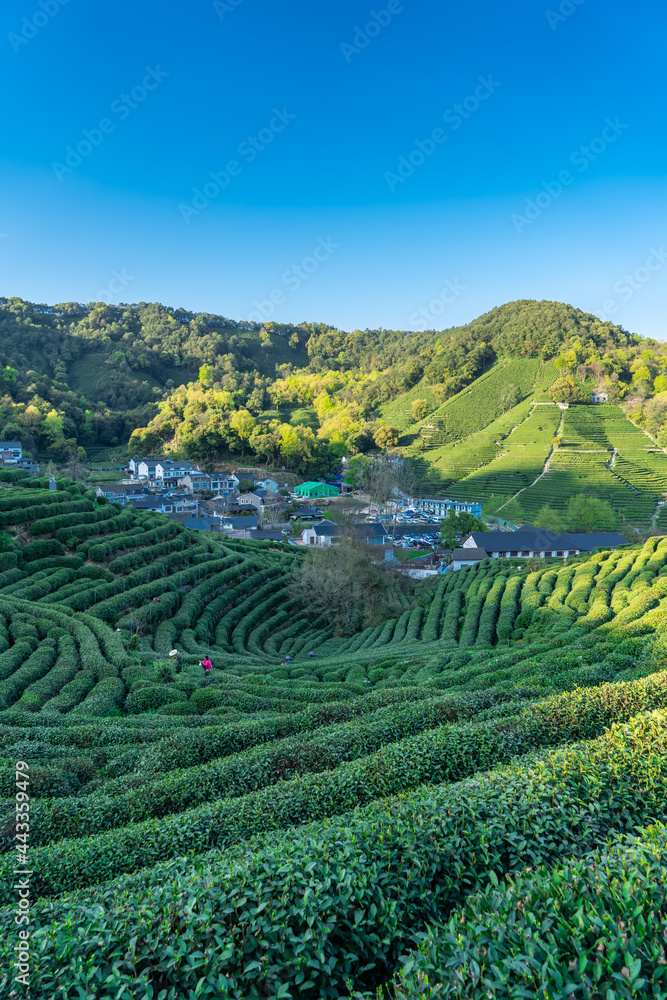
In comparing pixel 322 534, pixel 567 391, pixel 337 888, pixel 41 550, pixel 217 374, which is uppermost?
pixel 217 374

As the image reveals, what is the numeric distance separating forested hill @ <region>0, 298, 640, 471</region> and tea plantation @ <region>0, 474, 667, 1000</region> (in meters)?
66.7

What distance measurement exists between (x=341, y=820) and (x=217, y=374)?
119636 mm

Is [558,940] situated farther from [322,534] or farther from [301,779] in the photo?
[322,534]

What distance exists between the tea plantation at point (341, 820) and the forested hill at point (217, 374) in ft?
219

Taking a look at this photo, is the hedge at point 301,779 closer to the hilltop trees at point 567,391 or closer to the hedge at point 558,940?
the hedge at point 558,940

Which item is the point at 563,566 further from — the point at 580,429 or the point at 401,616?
the point at 580,429

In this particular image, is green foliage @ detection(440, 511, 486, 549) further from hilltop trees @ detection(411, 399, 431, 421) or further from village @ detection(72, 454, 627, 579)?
hilltop trees @ detection(411, 399, 431, 421)

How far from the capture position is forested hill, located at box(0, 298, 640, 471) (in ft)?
264

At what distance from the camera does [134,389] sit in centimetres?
9781

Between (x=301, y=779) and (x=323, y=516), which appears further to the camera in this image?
(x=323, y=516)

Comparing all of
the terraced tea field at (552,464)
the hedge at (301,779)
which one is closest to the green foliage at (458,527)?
the terraced tea field at (552,464)

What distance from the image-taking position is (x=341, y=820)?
17.1ft

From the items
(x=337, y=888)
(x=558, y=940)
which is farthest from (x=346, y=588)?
(x=558, y=940)

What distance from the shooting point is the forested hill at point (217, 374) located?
264 feet
